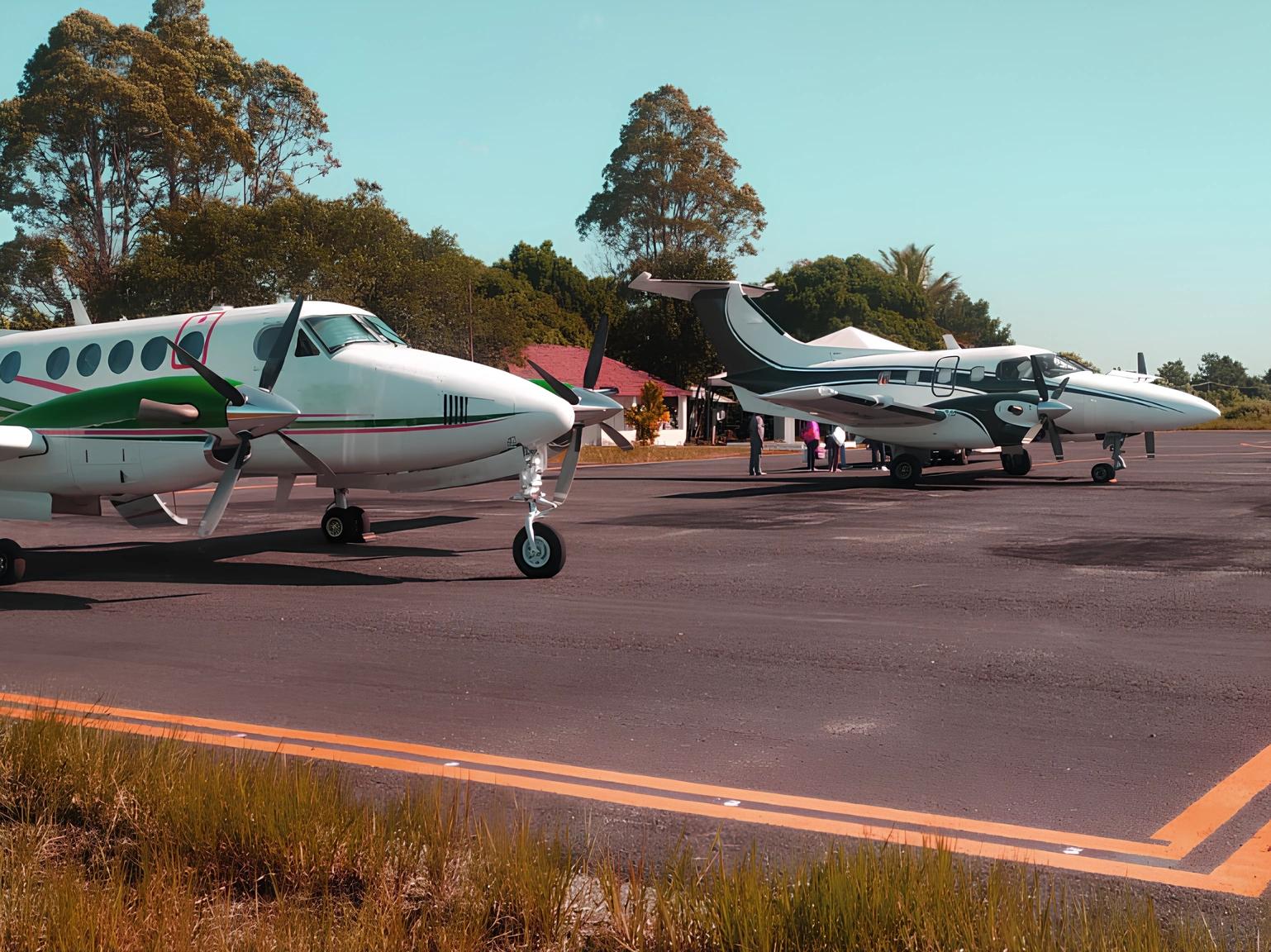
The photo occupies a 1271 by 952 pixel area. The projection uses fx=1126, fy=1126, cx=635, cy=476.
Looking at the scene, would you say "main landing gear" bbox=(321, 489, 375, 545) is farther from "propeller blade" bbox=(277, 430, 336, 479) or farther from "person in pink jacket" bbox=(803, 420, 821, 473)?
"person in pink jacket" bbox=(803, 420, 821, 473)

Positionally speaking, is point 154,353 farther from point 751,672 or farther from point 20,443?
point 751,672

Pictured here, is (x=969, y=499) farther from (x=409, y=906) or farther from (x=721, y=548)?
(x=409, y=906)

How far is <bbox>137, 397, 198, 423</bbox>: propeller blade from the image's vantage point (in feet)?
37.0

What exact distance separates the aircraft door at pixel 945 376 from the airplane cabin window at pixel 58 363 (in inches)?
743

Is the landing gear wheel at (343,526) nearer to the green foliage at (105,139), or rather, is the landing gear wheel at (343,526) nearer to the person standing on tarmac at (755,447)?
the person standing on tarmac at (755,447)

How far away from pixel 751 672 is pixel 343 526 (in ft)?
30.7

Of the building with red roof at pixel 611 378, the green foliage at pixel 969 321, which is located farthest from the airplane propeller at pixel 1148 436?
the green foliage at pixel 969 321

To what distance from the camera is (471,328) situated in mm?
56281

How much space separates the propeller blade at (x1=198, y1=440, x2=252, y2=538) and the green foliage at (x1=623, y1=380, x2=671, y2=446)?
132 feet

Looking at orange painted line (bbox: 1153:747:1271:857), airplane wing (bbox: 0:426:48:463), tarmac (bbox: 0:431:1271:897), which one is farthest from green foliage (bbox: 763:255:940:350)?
orange painted line (bbox: 1153:747:1271:857)

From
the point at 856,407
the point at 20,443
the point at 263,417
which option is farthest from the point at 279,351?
the point at 856,407

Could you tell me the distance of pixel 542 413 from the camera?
41.2 feet

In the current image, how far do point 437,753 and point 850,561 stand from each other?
8414 mm

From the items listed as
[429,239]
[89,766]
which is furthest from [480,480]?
[429,239]
